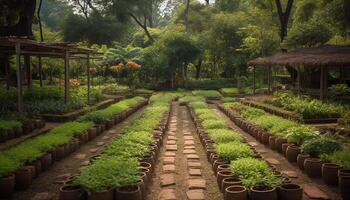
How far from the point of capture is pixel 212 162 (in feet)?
28.0

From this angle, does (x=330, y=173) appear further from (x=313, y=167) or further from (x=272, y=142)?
(x=272, y=142)

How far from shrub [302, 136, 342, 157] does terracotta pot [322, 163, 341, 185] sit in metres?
0.81

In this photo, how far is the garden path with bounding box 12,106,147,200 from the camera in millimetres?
6804

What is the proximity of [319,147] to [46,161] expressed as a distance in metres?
5.48

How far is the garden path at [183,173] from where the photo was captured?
269 inches

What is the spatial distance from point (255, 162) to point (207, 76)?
32.9m

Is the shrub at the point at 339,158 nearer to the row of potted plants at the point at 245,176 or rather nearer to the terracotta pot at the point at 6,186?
the row of potted plants at the point at 245,176

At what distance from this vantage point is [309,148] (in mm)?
8375

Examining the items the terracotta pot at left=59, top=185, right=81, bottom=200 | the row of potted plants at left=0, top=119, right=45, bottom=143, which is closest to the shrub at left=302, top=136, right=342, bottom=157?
the terracotta pot at left=59, top=185, right=81, bottom=200

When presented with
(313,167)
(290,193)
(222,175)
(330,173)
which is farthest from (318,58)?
(290,193)

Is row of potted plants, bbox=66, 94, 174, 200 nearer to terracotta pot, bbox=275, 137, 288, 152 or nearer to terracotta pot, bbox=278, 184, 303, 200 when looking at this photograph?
terracotta pot, bbox=278, 184, 303, 200

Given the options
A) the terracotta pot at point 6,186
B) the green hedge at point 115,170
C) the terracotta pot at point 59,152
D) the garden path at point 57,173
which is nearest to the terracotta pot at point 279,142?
the green hedge at point 115,170

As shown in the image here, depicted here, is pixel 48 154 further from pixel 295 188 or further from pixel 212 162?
pixel 295 188

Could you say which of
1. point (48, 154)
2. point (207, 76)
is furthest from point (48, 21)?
point (48, 154)
